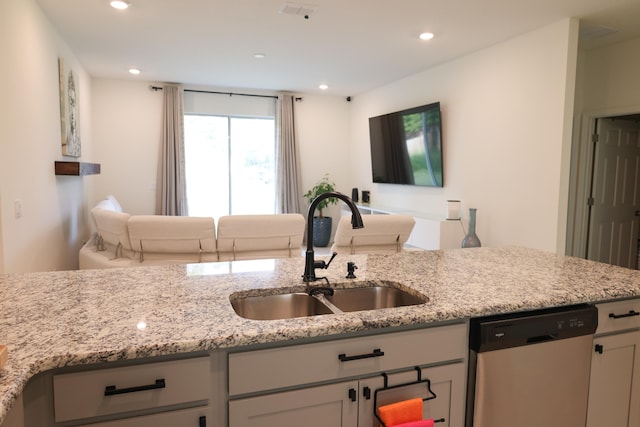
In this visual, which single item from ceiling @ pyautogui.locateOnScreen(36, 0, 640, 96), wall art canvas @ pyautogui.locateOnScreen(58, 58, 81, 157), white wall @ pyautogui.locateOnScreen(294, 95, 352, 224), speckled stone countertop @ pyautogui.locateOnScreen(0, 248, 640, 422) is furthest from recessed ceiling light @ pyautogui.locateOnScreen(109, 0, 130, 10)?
white wall @ pyautogui.locateOnScreen(294, 95, 352, 224)

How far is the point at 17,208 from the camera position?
295cm

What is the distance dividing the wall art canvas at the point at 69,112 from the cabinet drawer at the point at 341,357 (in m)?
4.02

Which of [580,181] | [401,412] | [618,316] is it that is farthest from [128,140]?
[618,316]

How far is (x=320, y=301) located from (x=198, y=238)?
1745 mm

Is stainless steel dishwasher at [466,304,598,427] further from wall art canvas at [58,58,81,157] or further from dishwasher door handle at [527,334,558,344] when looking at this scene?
wall art canvas at [58,58,81,157]

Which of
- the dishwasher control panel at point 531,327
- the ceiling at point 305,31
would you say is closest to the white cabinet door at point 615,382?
the dishwasher control panel at point 531,327

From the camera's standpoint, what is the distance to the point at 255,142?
739 cm

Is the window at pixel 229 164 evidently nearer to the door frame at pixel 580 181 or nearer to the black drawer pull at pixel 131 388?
the door frame at pixel 580 181

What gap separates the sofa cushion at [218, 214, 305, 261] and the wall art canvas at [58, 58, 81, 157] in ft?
7.63

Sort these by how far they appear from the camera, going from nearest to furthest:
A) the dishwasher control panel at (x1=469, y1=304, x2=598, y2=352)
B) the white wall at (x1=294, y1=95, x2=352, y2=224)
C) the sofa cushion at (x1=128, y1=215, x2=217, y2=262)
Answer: the dishwasher control panel at (x1=469, y1=304, x2=598, y2=352)
the sofa cushion at (x1=128, y1=215, x2=217, y2=262)
the white wall at (x1=294, y1=95, x2=352, y2=224)

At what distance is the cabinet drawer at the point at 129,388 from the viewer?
108 centimetres

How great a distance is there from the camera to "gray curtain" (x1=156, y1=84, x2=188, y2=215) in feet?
21.9

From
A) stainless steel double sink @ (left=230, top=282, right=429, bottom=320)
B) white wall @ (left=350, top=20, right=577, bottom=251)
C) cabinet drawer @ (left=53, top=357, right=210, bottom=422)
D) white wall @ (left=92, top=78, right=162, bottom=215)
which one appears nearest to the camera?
cabinet drawer @ (left=53, top=357, right=210, bottom=422)

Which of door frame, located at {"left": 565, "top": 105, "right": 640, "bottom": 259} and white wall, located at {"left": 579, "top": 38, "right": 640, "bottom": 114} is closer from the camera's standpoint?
white wall, located at {"left": 579, "top": 38, "right": 640, "bottom": 114}
